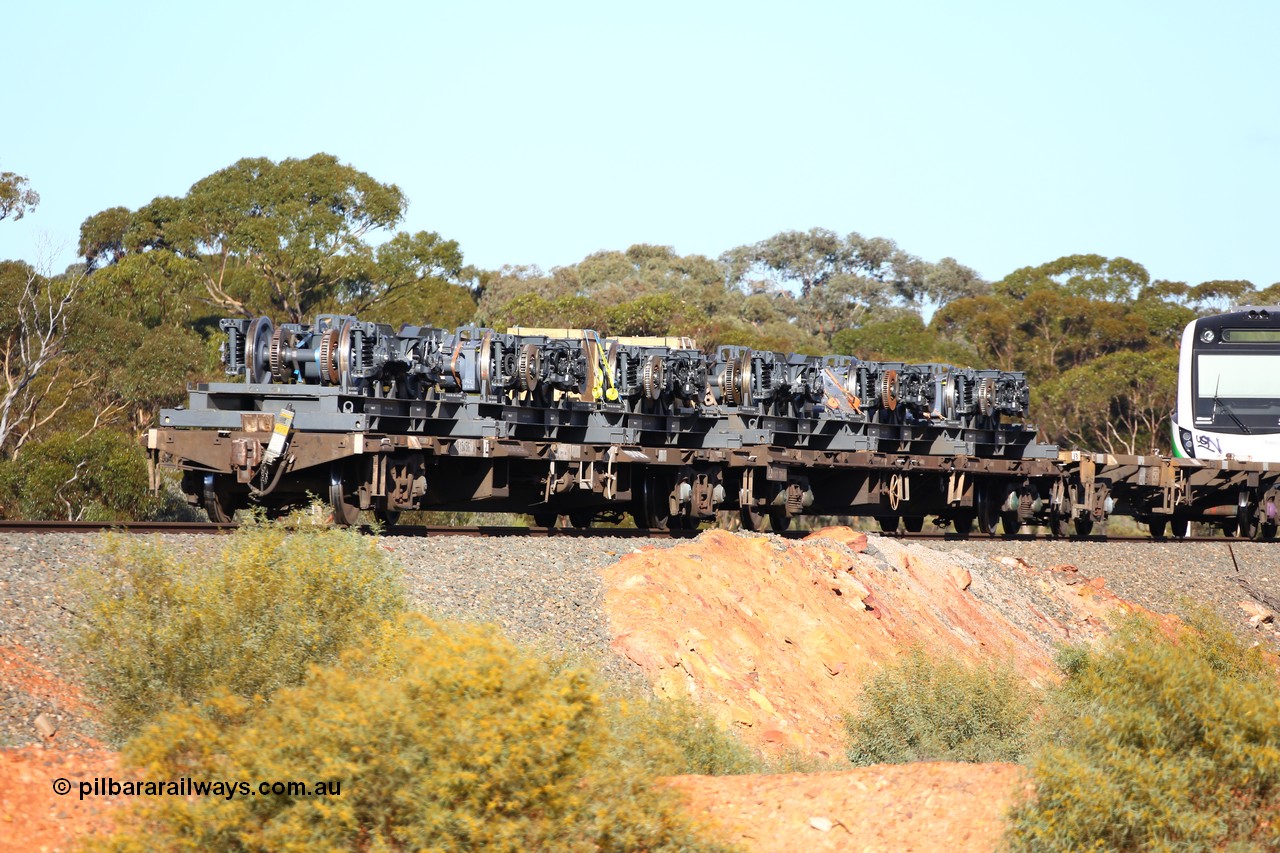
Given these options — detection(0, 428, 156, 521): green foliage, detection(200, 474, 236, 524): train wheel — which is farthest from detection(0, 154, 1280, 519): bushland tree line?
detection(200, 474, 236, 524): train wheel

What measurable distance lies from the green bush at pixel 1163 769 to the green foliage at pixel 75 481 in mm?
18905

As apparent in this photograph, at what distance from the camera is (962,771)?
29.1 ft

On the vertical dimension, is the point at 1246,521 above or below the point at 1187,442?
below

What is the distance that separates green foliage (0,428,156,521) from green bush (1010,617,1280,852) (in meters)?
18.9

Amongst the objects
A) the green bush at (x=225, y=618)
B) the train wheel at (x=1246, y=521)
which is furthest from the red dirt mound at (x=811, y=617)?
the train wheel at (x=1246, y=521)

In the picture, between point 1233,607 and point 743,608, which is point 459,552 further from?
point 1233,607

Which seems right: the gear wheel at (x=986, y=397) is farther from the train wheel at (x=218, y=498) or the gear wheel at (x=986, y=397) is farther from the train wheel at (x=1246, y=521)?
the train wheel at (x=218, y=498)

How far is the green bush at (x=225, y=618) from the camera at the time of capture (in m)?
→ 8.75

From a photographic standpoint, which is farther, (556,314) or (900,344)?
(900,344)

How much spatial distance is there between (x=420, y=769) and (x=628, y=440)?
13.2 metres

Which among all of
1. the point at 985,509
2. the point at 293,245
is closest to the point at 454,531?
the point at 985,509

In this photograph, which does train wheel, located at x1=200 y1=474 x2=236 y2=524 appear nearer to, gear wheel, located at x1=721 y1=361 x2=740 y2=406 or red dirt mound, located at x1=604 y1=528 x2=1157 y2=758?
red dirt mound, located at x1=604 y1=528 x2=1157 y2=758

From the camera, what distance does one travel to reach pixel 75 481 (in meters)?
25.1

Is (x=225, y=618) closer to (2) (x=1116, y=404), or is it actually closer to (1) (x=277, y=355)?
(1) (x=277, y=355)
